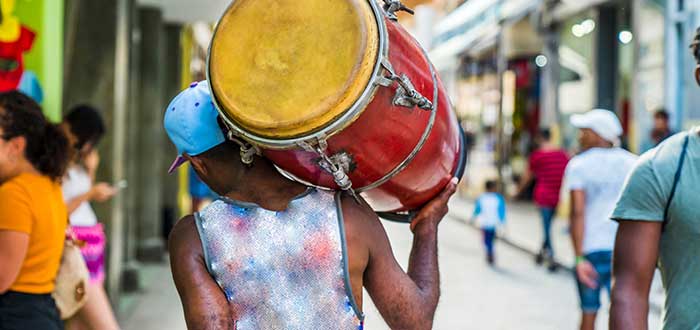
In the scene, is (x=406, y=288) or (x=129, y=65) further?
(x=129, y=65)

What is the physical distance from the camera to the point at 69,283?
3967mm

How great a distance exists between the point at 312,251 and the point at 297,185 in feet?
0.57

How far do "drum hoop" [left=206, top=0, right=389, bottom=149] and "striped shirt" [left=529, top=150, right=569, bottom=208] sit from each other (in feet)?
35.0

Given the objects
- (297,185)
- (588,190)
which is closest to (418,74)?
(297,185)

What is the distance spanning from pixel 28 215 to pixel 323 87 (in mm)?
1721

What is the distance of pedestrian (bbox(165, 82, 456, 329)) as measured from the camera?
2.37 metres

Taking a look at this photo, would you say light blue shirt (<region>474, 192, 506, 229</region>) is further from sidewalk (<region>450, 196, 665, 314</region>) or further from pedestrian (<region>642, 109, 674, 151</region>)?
pedestrian (<region>642, 109, 674, 151</region>)

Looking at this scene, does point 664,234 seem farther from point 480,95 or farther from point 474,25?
point 480,95

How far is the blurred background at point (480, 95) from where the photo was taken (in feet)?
27.2

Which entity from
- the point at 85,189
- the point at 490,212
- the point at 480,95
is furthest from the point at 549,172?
the point at 480,95

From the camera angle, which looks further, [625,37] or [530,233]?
[530,233]

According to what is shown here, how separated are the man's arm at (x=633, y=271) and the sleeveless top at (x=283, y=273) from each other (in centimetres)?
103

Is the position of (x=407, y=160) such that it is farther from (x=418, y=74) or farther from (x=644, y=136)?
(x=644, y=136)

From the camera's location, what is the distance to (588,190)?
6.69 m
